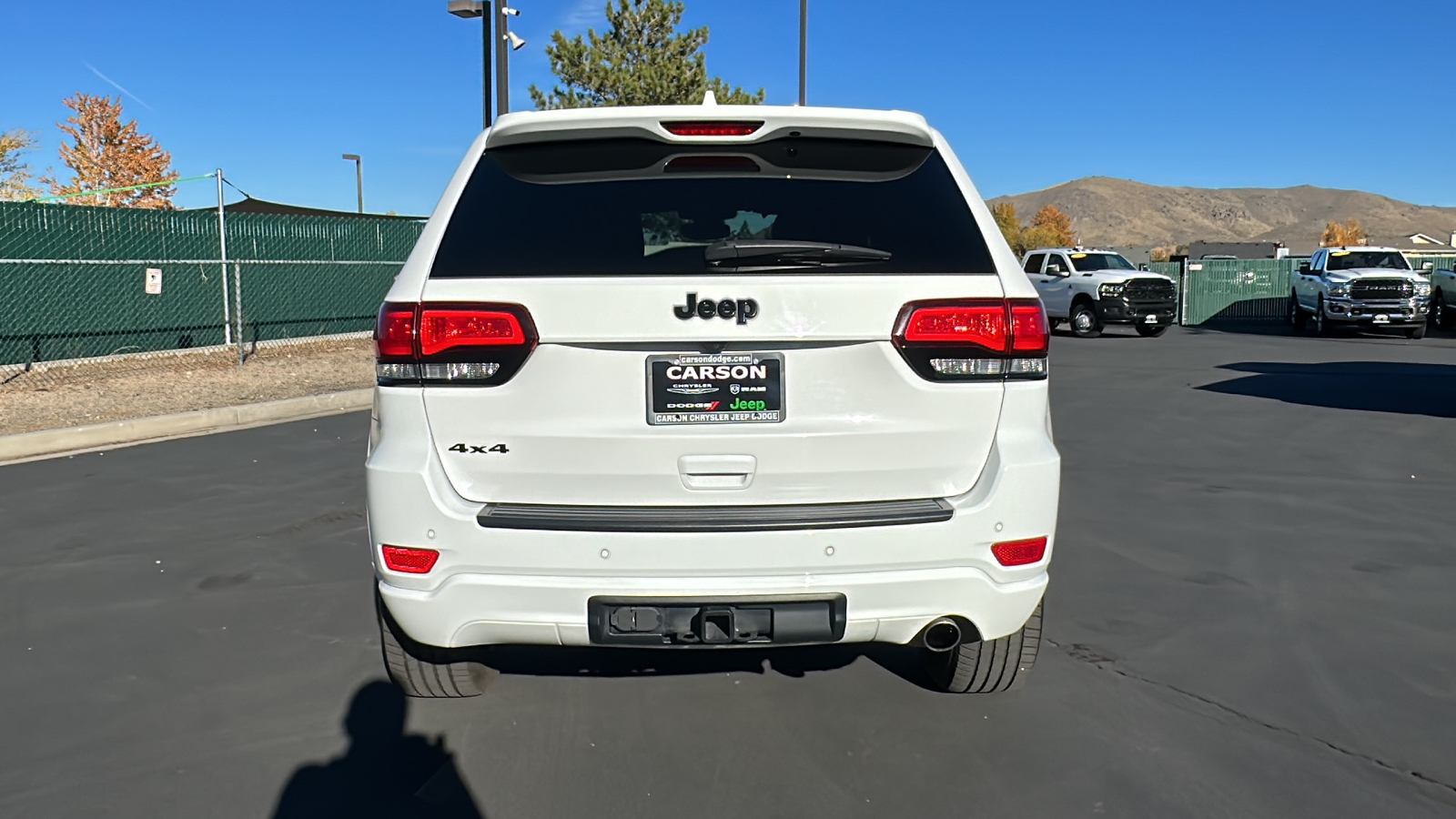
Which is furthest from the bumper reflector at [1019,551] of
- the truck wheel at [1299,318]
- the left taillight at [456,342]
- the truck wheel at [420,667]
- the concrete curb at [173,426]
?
the truck wheel at [1299,318]

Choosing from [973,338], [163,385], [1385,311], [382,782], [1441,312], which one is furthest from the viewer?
[1441,312]

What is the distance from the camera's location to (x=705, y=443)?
2.91m

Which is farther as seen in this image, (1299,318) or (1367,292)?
(1299,318)

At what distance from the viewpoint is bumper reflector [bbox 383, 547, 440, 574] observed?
2975 millimetres

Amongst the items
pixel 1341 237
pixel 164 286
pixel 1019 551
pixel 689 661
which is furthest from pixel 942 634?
pixel 1341 237

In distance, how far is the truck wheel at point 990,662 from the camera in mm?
3539

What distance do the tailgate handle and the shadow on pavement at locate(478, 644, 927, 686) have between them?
47.7 inches

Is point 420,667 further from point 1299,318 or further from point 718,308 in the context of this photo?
point 1299,318

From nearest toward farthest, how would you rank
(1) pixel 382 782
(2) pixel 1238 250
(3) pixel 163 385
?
1. (1) pixel 382 782
2. (3) pixel 163 385
3. (2) pixel 1238 250

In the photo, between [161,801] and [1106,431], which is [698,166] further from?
[1106,431]

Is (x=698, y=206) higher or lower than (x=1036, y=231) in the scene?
lower

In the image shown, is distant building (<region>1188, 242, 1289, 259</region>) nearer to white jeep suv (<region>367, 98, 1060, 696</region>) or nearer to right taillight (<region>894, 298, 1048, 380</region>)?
right taillight (<region>894, 298, 1048, 380</region>)

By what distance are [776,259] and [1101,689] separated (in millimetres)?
1999

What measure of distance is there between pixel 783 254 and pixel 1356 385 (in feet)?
44.9
